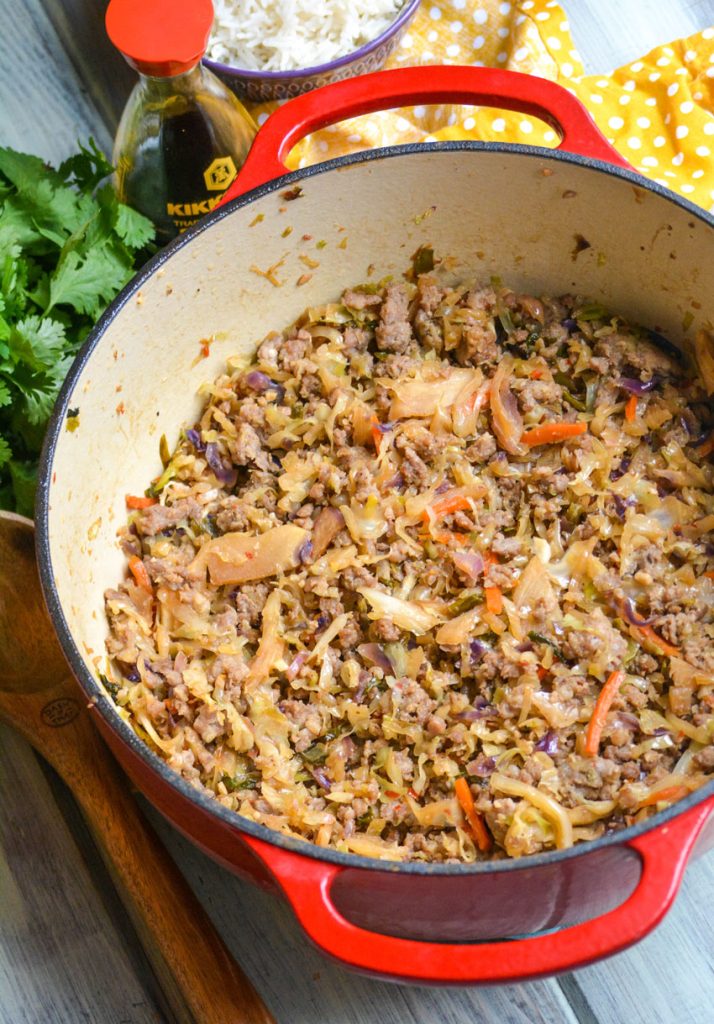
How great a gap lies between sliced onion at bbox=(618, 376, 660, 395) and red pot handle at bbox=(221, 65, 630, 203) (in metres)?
0.42

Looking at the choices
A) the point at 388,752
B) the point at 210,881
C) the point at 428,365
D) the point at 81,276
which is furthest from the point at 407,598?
the point at 81,276

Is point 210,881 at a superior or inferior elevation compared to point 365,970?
inferior

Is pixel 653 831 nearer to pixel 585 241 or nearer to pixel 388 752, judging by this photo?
pixel 388 752

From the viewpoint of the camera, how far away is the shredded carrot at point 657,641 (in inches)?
74.7

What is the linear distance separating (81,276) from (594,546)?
1210 millimetres

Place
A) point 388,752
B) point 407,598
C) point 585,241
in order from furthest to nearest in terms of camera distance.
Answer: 1. point 585,241
2. point 407,598
3. point 388,752

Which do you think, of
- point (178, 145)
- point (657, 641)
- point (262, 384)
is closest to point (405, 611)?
point (657, 641)

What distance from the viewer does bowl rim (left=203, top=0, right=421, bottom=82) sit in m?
2.52

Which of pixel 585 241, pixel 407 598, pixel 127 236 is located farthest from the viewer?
pixel 127 236

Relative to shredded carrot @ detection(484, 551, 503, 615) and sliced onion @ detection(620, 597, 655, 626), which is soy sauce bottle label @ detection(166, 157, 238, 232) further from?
sliced onion @ detection(620, 597, 655, 626)

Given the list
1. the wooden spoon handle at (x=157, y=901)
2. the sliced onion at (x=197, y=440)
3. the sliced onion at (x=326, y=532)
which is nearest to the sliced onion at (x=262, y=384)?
the sliced onion at (x=197, y=440)

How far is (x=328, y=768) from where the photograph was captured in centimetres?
186

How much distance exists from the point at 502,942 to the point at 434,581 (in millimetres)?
745

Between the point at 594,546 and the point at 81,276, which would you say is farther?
the point at 81,276
